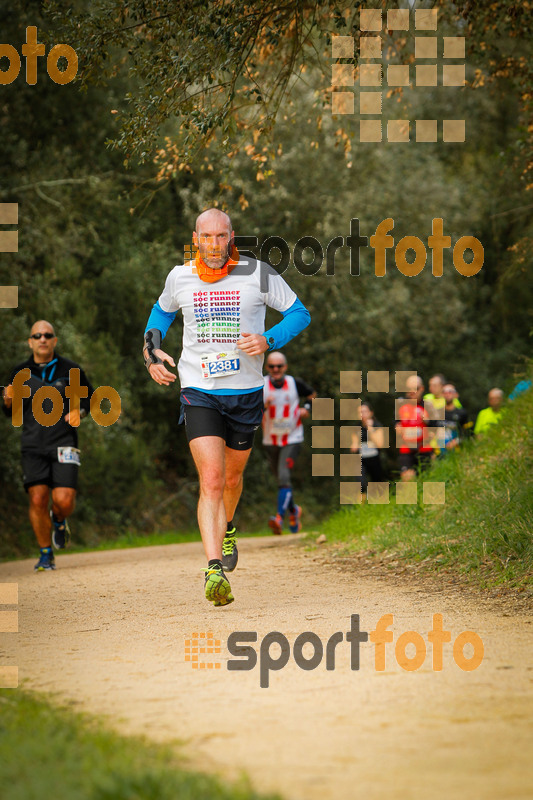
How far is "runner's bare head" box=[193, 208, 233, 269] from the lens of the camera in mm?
6546

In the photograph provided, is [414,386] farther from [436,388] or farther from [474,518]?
[474,518]

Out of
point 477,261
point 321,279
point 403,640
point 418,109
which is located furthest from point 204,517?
point 418,109

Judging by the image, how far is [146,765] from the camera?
10.0ft

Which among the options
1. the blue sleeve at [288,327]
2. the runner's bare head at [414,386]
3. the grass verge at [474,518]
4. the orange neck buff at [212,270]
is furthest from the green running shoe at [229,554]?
the runner's bare head at [414,386]

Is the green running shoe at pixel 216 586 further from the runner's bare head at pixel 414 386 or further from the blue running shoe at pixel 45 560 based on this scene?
the runner's bare head at pixel 414 386

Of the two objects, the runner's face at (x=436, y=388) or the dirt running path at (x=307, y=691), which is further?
the runner's face at (x=436, y=388)

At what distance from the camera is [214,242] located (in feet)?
21.5

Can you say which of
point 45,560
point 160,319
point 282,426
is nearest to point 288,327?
point 160,319

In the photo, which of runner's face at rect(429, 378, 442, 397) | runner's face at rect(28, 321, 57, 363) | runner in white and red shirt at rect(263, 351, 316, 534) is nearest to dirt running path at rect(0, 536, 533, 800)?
runner's face at rect(28, 321, 57, 363)

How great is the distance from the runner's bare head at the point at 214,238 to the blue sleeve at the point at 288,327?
53 cm

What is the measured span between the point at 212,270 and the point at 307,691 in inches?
124

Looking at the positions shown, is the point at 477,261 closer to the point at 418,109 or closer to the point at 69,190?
the point at 418,109

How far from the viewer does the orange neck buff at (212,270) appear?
6.58 metres

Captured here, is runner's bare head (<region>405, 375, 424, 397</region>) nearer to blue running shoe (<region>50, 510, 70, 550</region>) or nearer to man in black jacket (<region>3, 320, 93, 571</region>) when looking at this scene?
man in black jacket (<region>3, 320, 93, 571</region>)
